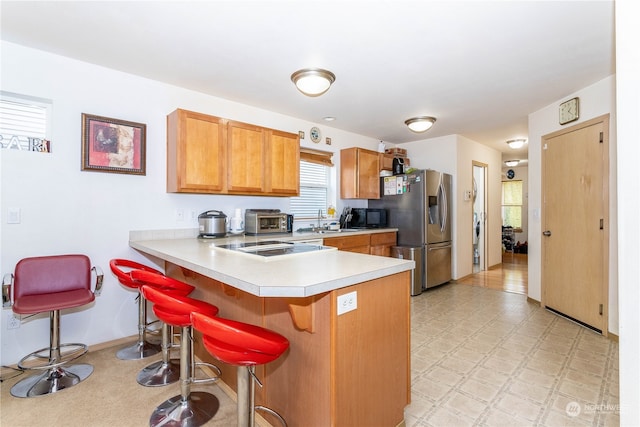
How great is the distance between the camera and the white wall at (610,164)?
2.97 m

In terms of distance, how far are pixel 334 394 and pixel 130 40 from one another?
2777 mm

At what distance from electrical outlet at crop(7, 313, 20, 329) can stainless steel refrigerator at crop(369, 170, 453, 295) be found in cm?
427

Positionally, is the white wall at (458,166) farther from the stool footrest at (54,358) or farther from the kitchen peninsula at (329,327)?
the stool footrest at (54,358)

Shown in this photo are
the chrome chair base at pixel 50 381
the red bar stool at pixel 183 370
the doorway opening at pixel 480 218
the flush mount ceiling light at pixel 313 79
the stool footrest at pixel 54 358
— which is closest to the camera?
the red bar stool at pixel 183 370

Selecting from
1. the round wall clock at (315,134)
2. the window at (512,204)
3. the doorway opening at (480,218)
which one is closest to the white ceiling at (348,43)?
the round wall clock at (315,134)

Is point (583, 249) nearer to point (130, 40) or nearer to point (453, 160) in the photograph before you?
point (453, 160)

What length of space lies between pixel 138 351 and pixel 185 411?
3.76ft

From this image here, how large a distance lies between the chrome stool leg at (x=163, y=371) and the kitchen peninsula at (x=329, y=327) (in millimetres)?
733

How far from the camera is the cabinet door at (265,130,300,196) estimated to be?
3.58 metres

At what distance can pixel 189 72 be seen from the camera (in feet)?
9.37

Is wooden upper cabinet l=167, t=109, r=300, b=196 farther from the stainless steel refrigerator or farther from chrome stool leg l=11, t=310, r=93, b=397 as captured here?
the stainless steel refrigerator

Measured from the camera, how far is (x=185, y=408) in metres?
1.84

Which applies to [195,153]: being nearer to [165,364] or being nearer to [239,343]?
[165,364]

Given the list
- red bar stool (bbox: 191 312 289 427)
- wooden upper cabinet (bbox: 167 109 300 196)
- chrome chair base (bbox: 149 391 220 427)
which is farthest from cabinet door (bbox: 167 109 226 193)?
red bar stool (bbox: 191 312 289 427)
